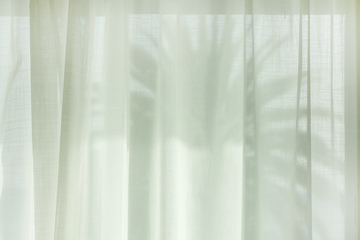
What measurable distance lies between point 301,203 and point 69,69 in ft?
3.26

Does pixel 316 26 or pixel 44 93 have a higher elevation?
pixel 316 26

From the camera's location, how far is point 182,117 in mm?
1233

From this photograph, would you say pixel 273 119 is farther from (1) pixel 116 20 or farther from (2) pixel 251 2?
(1) pixel 116 20

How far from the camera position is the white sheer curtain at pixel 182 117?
47.2 inches

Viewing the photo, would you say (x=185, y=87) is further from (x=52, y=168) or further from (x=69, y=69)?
(x=52, y=168)

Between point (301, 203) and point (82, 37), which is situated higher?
point (82, 37)

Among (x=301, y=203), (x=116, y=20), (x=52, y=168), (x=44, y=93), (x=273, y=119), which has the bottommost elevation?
(x=301, y=203)

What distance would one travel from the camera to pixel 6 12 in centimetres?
124

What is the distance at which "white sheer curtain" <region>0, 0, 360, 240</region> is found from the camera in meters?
1.20

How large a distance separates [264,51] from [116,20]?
0.58 m

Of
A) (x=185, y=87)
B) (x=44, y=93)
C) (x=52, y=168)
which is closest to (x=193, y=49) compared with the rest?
(x=185, y=87)

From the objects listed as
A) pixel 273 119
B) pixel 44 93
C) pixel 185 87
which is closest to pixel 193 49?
pixel 185 87

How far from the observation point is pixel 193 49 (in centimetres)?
124

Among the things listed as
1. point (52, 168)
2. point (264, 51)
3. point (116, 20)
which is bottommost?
point (52, 168)
